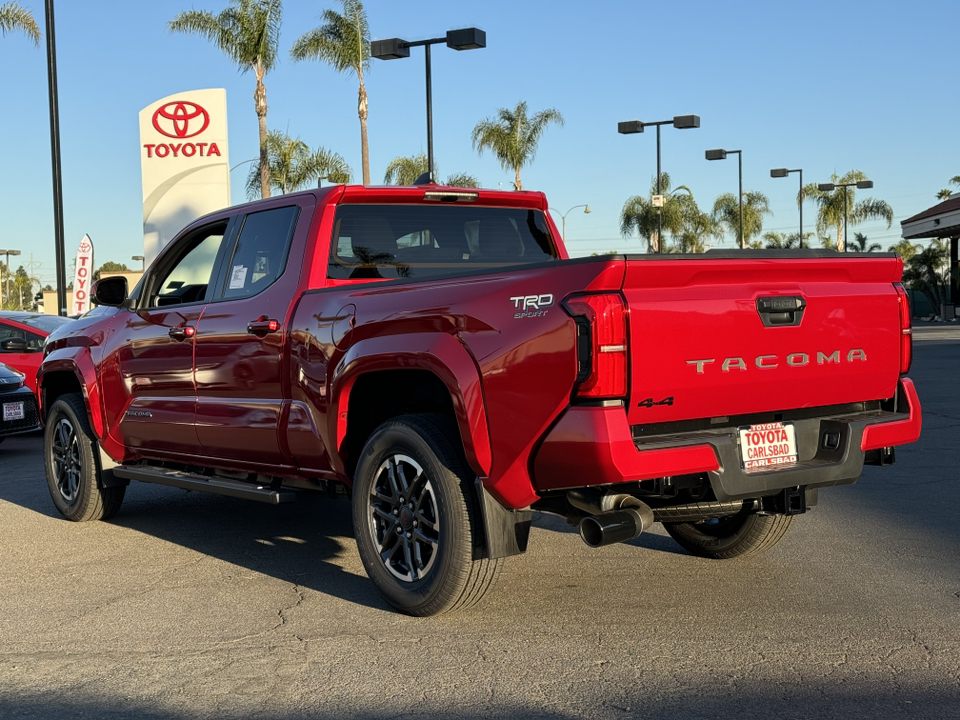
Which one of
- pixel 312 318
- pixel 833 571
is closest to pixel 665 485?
pixel 833 571

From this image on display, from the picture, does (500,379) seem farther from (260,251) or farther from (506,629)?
(260,251)

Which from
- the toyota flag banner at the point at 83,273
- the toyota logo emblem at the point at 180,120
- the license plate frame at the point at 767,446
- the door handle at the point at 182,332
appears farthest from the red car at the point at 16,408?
the toyota logo emblem at the point at 180,120

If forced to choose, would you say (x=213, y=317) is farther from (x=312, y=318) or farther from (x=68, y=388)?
(x=68, y=388)

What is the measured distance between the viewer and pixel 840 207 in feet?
209

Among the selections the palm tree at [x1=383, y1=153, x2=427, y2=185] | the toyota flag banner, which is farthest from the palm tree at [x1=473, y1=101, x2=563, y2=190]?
the toyota flag banner

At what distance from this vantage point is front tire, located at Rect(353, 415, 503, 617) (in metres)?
4.95

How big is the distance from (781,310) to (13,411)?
922 cm

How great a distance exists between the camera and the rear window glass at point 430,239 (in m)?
6.17

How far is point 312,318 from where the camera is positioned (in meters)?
5.72

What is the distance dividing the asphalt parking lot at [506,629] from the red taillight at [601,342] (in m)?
1.09

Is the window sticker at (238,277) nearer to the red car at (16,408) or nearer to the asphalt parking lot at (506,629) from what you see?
the asphalt parking lot at (506,629)

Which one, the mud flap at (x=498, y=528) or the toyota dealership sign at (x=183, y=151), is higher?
the toyota dealership sign at (x=183, y=151)

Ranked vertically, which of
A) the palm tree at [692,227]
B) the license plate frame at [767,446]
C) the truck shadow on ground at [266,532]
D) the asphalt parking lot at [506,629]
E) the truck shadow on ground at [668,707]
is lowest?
the truck shadow on ground at [266,532]

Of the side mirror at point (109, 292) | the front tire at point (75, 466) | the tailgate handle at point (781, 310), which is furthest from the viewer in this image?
the front tire at point (75, 466)
